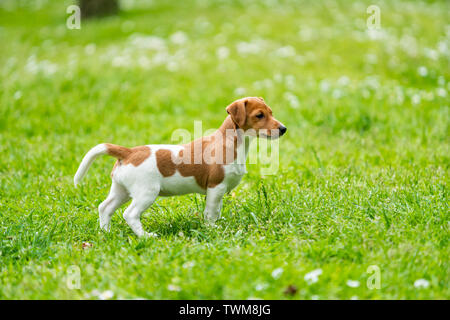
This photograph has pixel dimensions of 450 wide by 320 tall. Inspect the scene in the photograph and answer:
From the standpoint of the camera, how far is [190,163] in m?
3.56

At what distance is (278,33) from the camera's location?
1028 cm

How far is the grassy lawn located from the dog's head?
23.8 inches

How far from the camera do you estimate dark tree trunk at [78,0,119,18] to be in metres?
13.2

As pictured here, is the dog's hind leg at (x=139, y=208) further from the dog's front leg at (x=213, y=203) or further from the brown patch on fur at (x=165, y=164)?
the dog's front leg at (x=213, y=203)

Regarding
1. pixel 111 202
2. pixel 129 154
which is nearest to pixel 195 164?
pixel 129 154

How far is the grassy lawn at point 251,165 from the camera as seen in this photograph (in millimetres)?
3023

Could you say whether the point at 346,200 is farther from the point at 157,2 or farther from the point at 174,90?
the point at 157,2

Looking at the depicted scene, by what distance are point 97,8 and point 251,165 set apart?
9525mm

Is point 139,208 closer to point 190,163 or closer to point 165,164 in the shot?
point 165,164
